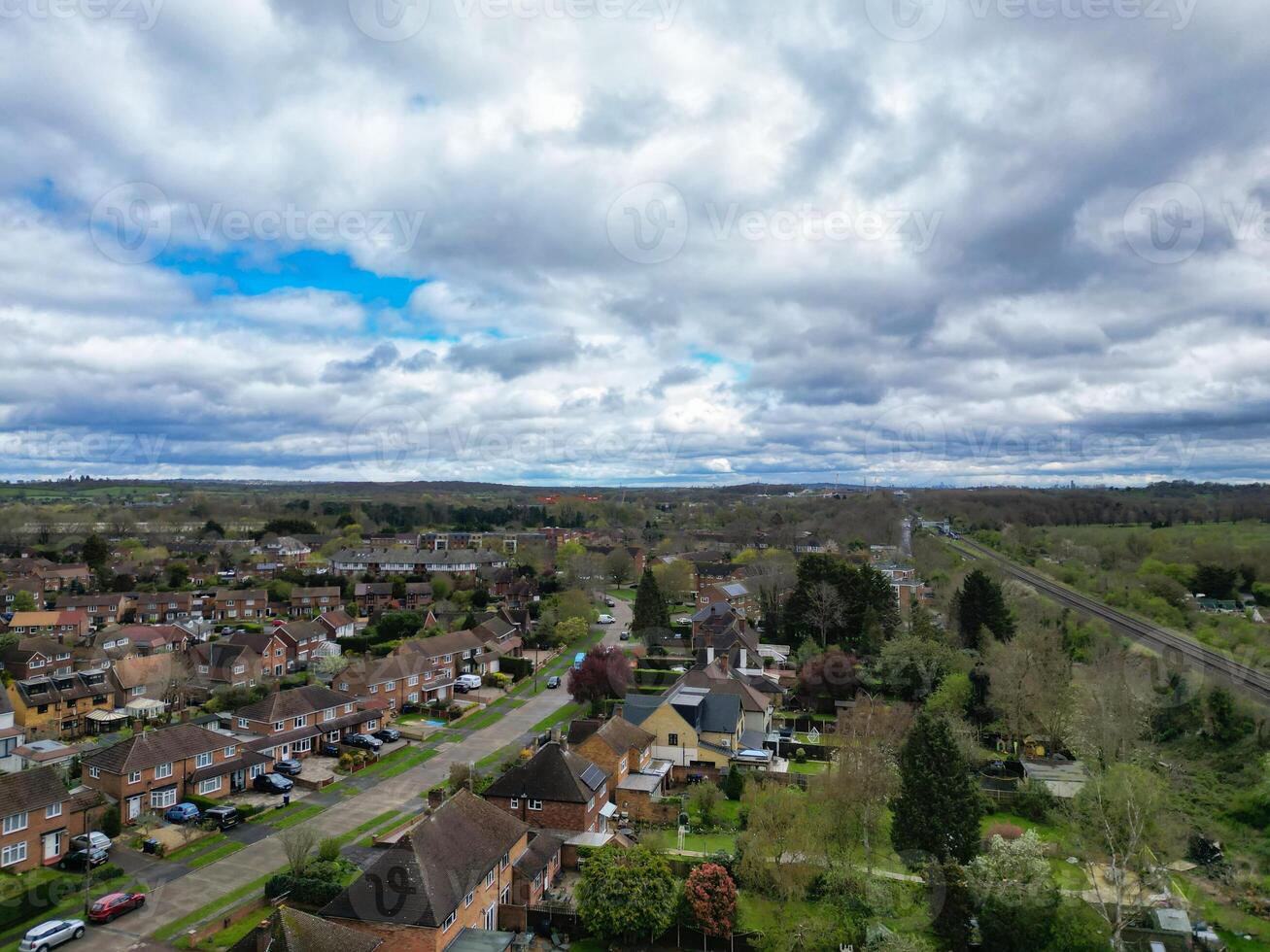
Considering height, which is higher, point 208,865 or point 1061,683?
point 1061,683

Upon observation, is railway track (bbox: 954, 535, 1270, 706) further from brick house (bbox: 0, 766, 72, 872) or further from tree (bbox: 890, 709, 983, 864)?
brick house (bbox: 0, 766, 72, 872)

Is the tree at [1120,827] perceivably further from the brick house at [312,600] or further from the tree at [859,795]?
the brick house at [312,600]

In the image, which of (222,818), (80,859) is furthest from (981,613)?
(80,859)

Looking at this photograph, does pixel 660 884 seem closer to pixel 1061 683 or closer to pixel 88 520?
pixel 1061 683

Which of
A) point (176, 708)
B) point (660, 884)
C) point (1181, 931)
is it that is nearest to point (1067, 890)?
point (1181, 931)

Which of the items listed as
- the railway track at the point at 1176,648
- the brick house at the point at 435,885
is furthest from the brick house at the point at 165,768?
the railway track at the point at 1176,648

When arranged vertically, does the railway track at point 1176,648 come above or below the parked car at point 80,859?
above
